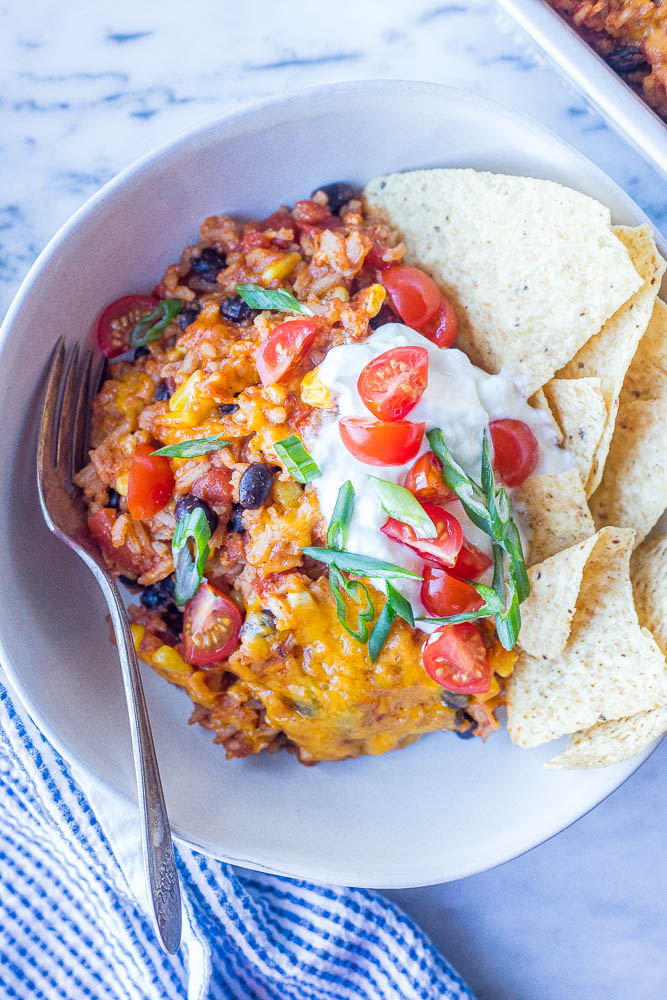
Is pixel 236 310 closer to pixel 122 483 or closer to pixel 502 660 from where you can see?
pixel 122 483

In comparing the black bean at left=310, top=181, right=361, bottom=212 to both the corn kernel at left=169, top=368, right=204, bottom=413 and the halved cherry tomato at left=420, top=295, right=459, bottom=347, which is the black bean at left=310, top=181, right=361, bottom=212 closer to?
the halved cherry tomato at left=420, top=295, right=459, bottom=347

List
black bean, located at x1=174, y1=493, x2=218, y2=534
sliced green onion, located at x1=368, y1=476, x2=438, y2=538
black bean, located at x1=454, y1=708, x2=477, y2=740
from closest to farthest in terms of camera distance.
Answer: sliced green onion, located at x1=368, y1=476, x2=438, y2=538 < black bean, located at x1=174, y1=493, x2=218, y2=534 < black bean, located at x1=454, y1=708, x2=477, y2=740

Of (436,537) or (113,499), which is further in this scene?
(113,499)

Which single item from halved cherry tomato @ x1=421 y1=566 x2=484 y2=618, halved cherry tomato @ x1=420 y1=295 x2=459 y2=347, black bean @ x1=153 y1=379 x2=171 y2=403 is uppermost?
halved cherry tomato @ x1=420 y1=295 x2=459 y2=347

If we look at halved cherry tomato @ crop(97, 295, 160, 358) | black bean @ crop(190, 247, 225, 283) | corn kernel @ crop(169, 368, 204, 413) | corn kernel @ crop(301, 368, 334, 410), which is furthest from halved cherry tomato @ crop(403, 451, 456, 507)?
halved cherry tomato @ crop(97, 295, 160, 358)

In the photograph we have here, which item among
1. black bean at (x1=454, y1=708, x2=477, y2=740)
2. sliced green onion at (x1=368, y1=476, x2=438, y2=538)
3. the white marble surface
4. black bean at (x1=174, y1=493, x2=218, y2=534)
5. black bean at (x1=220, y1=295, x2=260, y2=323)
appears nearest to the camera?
sliced green onion at (x1=368, y1=476, x2=438, y2=538)

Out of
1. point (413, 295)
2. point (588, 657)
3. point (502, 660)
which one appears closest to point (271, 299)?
point (413, 295)
